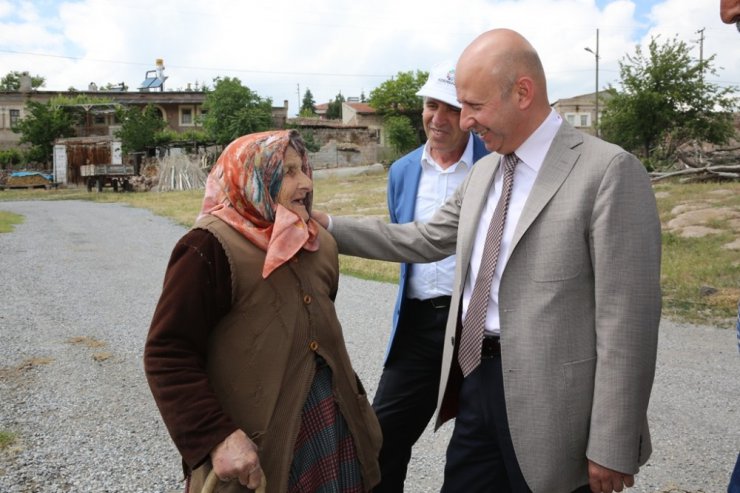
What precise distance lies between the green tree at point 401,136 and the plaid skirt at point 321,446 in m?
48.1

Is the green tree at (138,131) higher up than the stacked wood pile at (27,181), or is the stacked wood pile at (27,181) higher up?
the green tree at (138,131)

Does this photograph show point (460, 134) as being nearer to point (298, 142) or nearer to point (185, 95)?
point (298, 142)

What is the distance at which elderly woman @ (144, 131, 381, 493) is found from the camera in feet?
6.35

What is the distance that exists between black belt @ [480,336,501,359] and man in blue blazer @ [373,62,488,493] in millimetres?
830

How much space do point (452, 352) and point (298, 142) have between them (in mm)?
906

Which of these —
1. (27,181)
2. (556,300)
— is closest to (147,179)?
(27,181)

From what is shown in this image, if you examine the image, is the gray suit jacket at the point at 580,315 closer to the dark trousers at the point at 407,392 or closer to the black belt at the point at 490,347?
the black belt at the point at 490,347

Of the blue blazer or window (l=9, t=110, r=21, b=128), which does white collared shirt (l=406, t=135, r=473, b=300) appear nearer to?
the blue blazer

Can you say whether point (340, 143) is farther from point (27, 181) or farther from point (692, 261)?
point (692, 261)

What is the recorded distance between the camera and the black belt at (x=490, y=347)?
7.36ft

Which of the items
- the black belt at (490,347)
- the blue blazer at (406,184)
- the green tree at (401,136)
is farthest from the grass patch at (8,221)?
the green tree at (401,136)

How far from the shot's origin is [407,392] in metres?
3.10

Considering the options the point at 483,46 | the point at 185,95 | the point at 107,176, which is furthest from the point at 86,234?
the point at 185,95

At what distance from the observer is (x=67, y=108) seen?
48.8 m
